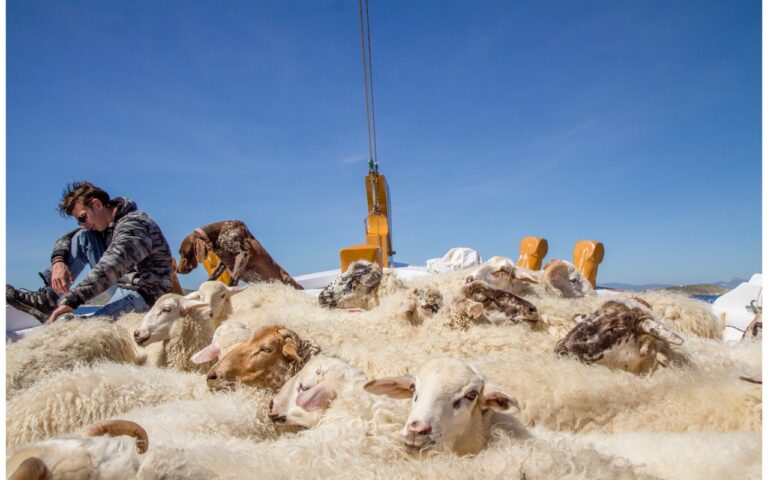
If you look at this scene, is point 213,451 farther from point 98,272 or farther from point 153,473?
point 98,272

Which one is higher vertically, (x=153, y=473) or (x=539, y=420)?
(x=153, y=473)

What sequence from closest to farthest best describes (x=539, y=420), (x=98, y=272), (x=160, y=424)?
(x=160, y=424)
(x=539, y=420)
(x=98, y=272)

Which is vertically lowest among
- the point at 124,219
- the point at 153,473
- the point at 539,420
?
the point at 539,420

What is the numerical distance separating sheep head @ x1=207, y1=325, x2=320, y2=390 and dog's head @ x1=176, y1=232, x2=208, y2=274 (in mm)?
4006

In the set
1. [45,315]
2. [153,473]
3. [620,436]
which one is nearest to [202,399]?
[153,473]

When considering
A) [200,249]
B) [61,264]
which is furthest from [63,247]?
[200,249]

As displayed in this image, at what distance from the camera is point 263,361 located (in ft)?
9.52

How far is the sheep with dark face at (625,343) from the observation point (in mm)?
3260

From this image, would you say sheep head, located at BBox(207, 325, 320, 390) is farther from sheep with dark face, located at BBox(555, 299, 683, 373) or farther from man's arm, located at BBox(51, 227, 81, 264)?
man's arm, located at BBox(51, 227, 81, 264)

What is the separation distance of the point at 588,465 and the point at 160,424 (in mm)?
1816

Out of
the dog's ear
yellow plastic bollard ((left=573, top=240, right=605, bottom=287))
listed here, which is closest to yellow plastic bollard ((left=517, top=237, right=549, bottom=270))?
yellow plastic bollard ((left=573, top=240, right=605, bottom=287))

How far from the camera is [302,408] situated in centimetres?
241

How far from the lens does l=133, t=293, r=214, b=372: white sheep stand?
380cm

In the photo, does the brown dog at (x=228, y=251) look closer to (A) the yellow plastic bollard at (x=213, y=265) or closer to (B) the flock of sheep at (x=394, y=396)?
(A) the yellow plastic bollard at (x=213, y=265)
